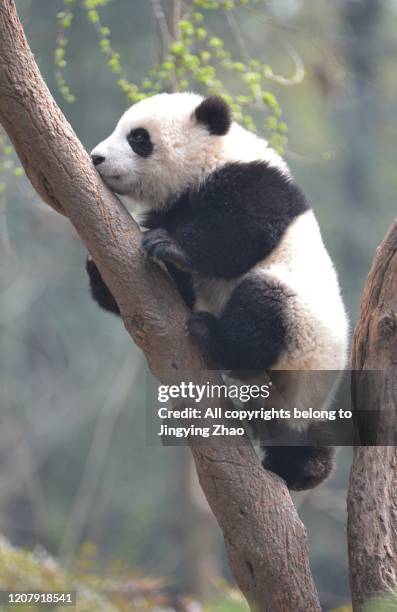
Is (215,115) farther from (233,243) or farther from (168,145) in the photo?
(233,243)

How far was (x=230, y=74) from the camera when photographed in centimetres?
979

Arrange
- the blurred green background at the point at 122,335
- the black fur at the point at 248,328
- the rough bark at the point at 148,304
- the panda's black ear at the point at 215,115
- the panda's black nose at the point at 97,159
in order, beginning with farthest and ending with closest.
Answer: the blurred green background at the point at 122,335 → the panda's black ear at the point at 215,115 → the panda's black nose at the point at 97,159 → the black fur at the point at 248,328 → the rough bark at the point at 148,304

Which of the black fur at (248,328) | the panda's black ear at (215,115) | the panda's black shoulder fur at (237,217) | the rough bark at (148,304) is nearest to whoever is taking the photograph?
the rough bark at (148,304)

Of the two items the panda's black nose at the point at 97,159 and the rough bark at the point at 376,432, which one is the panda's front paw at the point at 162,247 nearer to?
the panda's black nose at the point at 97,159

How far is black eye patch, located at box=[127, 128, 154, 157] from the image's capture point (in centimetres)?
381

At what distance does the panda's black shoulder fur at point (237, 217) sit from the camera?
11.3 feet

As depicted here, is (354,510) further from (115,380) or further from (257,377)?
(115,380)

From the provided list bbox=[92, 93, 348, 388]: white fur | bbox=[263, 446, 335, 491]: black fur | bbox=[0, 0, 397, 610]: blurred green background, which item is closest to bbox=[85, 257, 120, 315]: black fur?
bbox=[92, 93, 348, 388]: white fur

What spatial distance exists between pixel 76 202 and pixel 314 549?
8555mm

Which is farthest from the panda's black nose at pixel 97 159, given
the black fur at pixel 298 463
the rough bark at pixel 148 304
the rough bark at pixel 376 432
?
the black fur at pixel 298 463

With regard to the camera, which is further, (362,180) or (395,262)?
(362,180)

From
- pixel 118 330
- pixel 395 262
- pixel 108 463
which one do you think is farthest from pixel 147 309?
pixel 108 463

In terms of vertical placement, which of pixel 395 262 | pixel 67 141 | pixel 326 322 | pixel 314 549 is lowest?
pixel 314 549

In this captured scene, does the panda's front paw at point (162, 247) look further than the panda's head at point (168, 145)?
No
